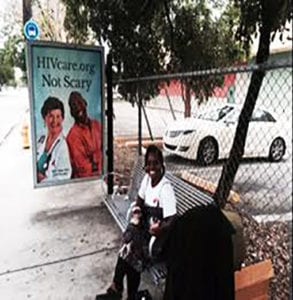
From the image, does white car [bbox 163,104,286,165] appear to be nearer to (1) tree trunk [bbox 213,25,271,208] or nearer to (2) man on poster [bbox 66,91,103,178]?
(2) man on poster [bbox 66,91,103,178]

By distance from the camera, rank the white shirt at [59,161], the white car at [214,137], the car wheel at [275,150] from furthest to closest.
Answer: the car wheel at [275,150] < the white car at [214,137] < the white shirt at [59,161]

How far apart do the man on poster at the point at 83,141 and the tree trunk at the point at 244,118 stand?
1766 millimetres

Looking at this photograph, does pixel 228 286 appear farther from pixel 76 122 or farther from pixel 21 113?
pixel 21 113

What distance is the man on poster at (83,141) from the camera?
5.23 m

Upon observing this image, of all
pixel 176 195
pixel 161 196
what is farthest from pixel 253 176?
pixel 161 196

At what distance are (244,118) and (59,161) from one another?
2291 mm

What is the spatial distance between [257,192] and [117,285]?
3.79 metres

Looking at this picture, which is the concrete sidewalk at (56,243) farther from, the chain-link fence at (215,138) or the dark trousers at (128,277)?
the chain-link fence at (215,138)

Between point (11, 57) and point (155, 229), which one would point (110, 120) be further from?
point (11, 57)

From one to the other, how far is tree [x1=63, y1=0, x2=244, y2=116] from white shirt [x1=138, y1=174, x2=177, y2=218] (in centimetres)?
235

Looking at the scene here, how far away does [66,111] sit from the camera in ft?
16.9

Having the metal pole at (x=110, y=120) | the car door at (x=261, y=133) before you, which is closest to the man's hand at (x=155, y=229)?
the metal pole at (x=110, y=120)

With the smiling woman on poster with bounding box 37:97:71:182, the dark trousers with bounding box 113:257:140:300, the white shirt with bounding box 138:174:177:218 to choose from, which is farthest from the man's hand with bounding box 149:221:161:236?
the smiling woman on poster with bounding box 37:97:71:182

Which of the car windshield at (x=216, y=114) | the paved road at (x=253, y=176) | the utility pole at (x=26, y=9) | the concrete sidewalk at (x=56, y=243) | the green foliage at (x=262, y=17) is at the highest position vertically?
the utility pole at (x=26, y=9)
